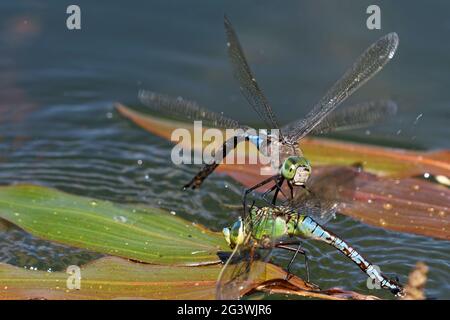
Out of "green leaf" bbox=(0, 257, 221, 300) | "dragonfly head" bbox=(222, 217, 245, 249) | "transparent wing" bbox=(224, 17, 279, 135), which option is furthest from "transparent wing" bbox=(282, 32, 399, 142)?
"green leaf" bbox=(0, 257, 221, 300)

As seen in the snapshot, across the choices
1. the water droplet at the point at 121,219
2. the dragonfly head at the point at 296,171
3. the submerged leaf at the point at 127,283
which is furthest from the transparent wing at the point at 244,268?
the water droplet at the point at 121,219

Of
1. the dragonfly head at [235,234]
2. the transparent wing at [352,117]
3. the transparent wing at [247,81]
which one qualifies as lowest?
the dragonfly head at [235,234]

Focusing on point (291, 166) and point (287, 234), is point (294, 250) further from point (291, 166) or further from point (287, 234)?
point (291, 166)

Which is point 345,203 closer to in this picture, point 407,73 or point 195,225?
point 195,225

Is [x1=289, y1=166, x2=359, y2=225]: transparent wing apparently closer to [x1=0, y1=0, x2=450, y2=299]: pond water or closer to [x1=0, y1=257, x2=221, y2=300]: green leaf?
[x1=0, y1=257, x2=221, y2=300]: green leaf

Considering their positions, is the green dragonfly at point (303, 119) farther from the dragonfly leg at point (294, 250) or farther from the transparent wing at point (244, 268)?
the transparent wing at point (244, 268)

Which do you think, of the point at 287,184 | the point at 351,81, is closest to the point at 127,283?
the point at 287,184
